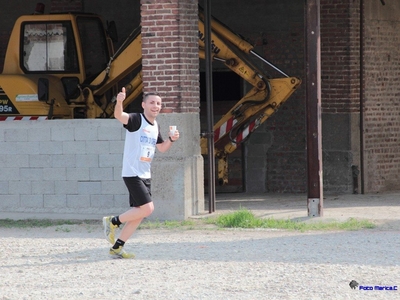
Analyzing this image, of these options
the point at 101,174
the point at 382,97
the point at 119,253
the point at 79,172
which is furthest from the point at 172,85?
the point at 382,97

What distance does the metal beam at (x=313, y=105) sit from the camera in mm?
13640

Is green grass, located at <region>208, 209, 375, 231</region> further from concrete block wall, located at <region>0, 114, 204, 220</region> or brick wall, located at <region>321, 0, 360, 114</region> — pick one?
brick wall, located at <region>321, 0, 360, 114</region>

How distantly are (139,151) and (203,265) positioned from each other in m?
1.42

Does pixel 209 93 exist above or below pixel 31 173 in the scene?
above

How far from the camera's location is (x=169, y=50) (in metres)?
14.2

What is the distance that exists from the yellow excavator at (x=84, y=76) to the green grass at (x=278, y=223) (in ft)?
11.2

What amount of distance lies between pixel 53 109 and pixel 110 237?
609cm

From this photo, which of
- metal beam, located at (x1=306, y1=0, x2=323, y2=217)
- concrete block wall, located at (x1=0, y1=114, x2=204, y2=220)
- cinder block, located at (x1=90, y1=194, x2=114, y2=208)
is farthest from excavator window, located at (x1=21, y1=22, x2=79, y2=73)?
metal beam, located at (x1=306, y1=0, x2=323, y2=217)

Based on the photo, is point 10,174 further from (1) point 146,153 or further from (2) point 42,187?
(1) point 146,153

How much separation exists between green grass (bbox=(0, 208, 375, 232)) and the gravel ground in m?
0.28

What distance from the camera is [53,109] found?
16469mm

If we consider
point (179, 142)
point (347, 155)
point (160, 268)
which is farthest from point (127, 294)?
point (347, 155)

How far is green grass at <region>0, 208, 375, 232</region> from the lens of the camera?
13273mm

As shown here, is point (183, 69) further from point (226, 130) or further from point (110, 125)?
point (226, 130)
